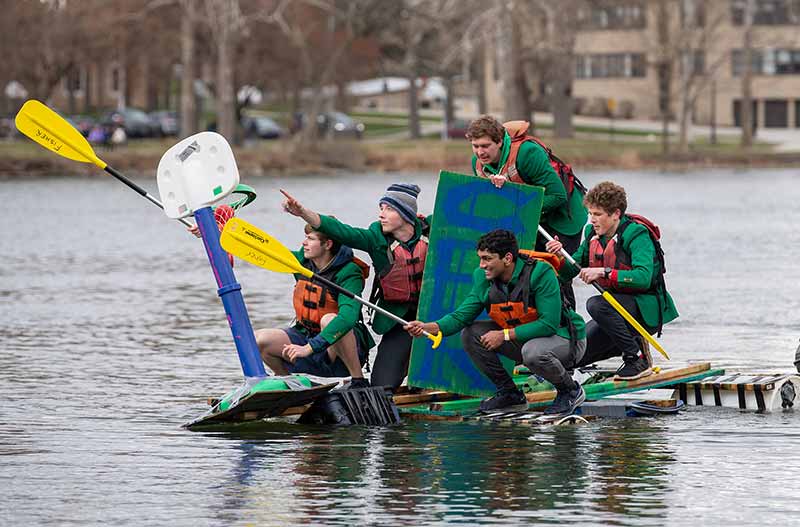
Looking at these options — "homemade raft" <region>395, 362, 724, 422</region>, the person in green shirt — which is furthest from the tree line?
the person in green shirt

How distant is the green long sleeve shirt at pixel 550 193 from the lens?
12023mm

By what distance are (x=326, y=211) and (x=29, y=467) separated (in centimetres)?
3018

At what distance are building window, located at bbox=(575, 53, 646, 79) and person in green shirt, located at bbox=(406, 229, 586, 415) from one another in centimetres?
9678

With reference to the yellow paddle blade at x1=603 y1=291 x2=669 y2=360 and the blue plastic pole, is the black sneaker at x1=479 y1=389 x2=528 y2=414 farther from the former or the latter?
the blue plastic pole

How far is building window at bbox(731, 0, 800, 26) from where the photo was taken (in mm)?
103000

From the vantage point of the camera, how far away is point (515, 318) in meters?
11.5

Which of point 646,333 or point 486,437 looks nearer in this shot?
point 486,437

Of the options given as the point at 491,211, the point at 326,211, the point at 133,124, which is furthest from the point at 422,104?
A: the point at 491,211

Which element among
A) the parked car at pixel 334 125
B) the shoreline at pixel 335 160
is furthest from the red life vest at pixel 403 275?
the parked car at pixel 334 125

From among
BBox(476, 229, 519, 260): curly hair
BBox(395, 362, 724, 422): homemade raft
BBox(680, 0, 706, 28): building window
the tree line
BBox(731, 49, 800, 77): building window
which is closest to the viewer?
BBox(476, 229, 519, 260): curly hair

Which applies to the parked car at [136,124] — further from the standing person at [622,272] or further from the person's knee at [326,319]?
the person's knee at [326,319]

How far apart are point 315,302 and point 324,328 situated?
0.32 metres

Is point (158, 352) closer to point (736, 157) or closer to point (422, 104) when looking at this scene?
point (736, 157)

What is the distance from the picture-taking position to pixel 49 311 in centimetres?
2036
